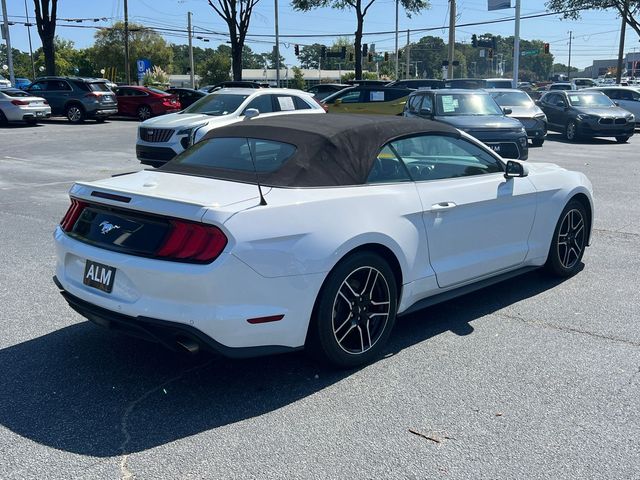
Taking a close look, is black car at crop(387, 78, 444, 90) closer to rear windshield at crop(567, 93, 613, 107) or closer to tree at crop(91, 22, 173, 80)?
A: rear windshield at crop(567, 93, 613, 107)

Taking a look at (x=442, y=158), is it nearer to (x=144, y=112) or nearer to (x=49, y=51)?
(x=144, y=112)

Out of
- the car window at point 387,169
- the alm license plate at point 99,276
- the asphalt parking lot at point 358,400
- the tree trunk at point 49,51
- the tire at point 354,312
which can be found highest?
the tree trunk at point 49,51

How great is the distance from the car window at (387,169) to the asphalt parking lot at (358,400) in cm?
112

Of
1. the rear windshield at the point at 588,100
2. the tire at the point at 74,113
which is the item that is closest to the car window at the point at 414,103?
the rear windshield at the point at 588,100

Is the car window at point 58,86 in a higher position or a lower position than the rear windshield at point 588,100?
higher

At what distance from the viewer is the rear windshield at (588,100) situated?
75.2 feet

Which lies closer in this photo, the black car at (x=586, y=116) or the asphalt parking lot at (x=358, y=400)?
the asphalt parking lot at (x=358, y=400)

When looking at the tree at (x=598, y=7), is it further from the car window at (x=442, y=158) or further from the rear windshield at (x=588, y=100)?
the car window at (x=442, y=158)

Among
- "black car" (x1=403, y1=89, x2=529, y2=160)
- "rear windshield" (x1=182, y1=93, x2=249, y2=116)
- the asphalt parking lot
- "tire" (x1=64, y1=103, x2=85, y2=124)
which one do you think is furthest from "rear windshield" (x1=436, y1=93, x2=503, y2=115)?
"tire" (x1=64, y1=103, x2=85, y2=124)

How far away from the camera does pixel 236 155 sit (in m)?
4.78

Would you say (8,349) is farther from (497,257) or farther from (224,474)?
(497,257)

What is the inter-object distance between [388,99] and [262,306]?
1828 centimetres

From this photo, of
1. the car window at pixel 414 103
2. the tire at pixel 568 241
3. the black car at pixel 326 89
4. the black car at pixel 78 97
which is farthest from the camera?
the black car at pixel 78 97

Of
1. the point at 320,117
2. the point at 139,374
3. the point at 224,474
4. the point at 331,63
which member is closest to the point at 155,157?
the point at 320,117
